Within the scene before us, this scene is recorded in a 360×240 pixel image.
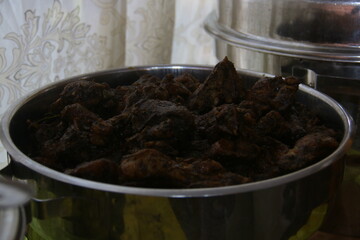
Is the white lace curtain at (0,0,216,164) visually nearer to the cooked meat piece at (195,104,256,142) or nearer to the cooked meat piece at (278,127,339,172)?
the cooked meat piece at (195,104,256,142)

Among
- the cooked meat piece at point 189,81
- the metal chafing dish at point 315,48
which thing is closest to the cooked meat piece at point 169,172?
the cooked meat piece at point 189,81

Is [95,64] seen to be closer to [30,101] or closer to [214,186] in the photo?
[30,101]

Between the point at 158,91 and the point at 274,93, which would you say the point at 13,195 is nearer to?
the point at 158,91

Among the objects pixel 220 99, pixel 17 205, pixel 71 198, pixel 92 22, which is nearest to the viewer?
pixel 17 205

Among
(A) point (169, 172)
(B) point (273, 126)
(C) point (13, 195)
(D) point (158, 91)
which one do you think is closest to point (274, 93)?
(B) point (273, 126)

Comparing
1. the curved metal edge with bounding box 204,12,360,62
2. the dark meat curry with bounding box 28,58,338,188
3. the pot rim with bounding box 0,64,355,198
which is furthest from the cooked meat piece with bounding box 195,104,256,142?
the curved metal edge with bounding box 204,12,360,62

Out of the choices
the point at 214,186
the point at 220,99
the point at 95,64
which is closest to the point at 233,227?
the point at 214,186

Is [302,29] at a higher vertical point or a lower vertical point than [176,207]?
higher
